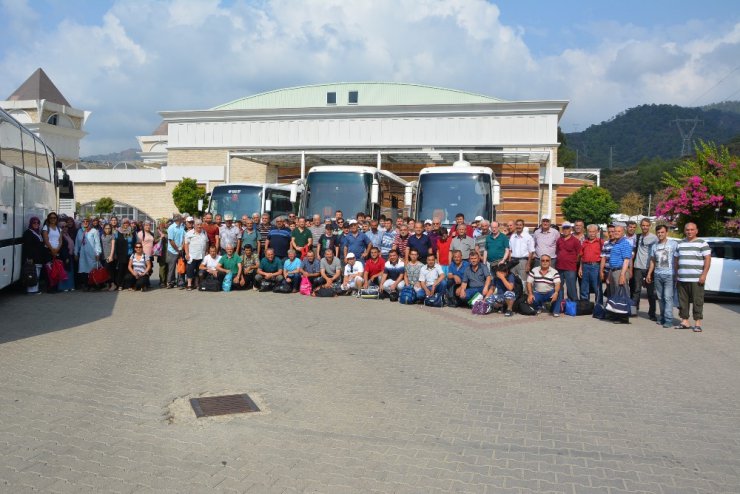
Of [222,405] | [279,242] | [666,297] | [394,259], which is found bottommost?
[222,405]

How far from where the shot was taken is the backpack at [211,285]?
1402 centimetres

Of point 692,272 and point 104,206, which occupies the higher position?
point 104,206

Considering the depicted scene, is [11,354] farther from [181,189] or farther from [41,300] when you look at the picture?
[181,189]

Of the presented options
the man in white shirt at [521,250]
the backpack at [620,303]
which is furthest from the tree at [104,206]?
the backpack at [620,303]

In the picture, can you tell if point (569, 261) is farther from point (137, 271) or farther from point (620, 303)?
point (137, 271)

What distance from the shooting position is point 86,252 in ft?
44.8

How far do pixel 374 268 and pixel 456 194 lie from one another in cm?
378

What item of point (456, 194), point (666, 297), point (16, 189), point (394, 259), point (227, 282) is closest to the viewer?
point (666, 297)

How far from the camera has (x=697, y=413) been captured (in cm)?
568

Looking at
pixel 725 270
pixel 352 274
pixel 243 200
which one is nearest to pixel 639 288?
pixel 725 270

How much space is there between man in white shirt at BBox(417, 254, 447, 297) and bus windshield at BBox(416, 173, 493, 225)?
131 inches

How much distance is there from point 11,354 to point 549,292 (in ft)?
29.6

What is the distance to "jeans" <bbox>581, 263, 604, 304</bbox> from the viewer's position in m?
11.5

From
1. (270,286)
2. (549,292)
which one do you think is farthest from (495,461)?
(270,286)
